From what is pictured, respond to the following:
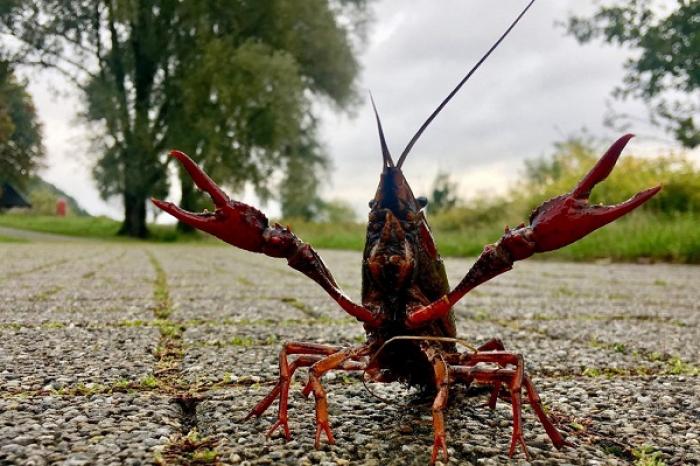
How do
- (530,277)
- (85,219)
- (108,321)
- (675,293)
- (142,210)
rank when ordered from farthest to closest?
(85,219) < (142,210) < (530,277) < (675,293) < (108,321)

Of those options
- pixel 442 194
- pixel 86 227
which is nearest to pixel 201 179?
pixel 442 194

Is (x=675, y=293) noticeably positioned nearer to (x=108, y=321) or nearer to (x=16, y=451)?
(x=108, y=321)

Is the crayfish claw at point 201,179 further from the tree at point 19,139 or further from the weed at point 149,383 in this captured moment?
the tree at point 19,139

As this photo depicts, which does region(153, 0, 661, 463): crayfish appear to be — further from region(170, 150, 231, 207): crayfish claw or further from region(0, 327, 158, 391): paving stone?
region(0, 327, 158, 391): paving stone

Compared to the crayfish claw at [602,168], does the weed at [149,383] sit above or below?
below

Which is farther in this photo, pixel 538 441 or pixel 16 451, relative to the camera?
pixel 538 441

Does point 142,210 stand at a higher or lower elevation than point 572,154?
lower

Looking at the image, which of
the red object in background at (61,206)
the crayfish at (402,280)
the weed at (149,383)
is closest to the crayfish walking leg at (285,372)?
the crayfish at (402,280)

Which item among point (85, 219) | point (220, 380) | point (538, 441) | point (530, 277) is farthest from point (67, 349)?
point (85, 219)
